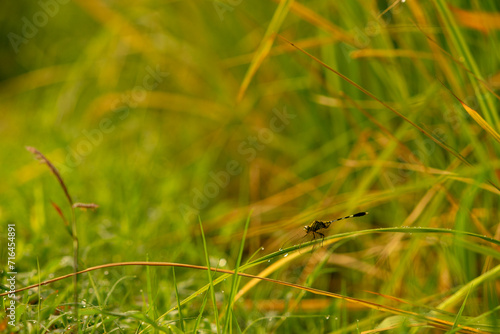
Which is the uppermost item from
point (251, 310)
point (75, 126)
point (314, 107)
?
point (75, 126)

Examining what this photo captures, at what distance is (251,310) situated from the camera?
109 cm

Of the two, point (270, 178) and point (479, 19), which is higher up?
point (479, 19)

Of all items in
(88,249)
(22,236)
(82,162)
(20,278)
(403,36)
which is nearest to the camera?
(20,278)

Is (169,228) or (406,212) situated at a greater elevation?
(169,228)

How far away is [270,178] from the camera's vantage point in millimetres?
1832

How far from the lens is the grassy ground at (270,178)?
90 cm

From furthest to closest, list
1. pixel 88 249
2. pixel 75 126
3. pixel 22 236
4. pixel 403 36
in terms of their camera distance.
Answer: pixel 75 126
pixel 403 36
pixel 22 236
pixel 88 249

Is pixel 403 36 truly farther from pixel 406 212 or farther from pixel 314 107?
pixel 406 212

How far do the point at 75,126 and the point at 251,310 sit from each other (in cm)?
153

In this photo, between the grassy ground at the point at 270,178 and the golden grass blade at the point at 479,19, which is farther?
the golden grass blade at the point at 479,19

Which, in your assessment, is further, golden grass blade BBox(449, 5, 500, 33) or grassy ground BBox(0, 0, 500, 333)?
golden grass blade BBox(449, 5, 500, 33)

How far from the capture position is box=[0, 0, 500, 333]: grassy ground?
897mm

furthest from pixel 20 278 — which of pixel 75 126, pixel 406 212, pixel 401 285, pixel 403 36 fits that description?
pixel 75 126

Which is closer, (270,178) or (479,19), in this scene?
(479,19)
